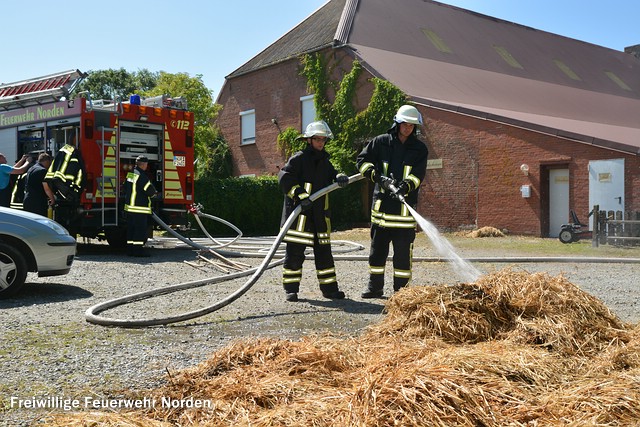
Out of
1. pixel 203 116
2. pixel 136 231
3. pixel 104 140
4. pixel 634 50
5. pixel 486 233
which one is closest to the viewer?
pixel 136 231

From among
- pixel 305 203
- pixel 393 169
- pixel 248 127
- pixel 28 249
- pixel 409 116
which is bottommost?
pixel 28 249

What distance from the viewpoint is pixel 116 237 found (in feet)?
41.0

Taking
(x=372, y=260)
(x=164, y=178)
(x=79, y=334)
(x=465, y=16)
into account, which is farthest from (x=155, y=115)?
(x=465, y=16)

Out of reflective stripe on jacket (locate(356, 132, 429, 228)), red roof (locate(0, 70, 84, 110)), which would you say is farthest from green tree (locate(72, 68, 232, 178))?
reflective stripe on jacket (locate(356, 132, 429, 228))

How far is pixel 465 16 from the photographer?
3153cm

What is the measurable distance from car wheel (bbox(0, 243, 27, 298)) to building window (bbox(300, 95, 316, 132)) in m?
19.3

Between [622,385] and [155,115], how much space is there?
1063 cm

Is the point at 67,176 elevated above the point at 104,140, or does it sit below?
below

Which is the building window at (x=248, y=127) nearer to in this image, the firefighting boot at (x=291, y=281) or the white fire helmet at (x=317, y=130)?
the white fire helmet at (x=317, y=130)

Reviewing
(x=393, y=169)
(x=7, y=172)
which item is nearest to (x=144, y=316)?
(x=393, y=169)

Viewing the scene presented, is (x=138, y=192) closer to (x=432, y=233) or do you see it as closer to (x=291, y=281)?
(x=291, y=281)

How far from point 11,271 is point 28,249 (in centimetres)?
29

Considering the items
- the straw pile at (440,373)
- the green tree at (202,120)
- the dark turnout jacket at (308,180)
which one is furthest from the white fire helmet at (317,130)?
the green tree at (202,120)

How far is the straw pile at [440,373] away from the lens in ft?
9.12
